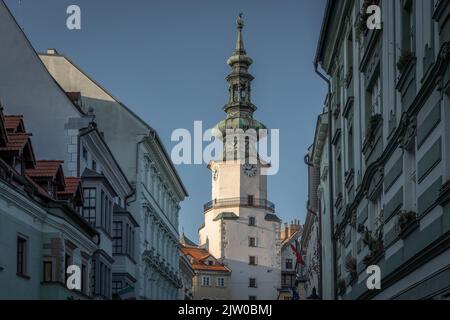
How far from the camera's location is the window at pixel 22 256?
952 inches

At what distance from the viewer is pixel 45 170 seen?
94.8 ft

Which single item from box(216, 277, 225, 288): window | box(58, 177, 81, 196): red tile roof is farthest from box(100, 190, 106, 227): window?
box(216, 277, 225, 288): window

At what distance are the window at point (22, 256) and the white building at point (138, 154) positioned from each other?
20138mm

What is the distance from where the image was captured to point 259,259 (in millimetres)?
116938

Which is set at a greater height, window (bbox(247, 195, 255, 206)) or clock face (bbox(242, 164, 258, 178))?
clock face (bbox(242, 164, 258, 178))

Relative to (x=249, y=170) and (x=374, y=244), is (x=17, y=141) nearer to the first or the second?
(x=374, y=244)

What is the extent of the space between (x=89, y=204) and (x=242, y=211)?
83.7m

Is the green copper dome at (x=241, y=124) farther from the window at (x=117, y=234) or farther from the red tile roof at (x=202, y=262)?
the window at (x=117, y=234)

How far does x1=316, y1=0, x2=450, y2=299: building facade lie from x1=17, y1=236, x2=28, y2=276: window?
9.07m

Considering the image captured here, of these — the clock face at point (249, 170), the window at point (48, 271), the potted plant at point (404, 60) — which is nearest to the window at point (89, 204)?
the window at point (48, 271)

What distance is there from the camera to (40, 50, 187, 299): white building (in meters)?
48.0

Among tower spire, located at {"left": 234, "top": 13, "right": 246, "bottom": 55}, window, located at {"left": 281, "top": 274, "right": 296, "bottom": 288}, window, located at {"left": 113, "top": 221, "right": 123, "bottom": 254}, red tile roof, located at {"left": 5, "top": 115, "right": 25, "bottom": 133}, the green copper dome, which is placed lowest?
window, located at {"left": 113, "top": 221, "right": 123, "bottom": 254}

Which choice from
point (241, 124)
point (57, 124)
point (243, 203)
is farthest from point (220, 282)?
point (57, 124)

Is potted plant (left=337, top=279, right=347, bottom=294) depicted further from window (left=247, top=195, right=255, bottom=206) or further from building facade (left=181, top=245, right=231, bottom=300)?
window (left=247, top=195, right=255, bottom=206)
